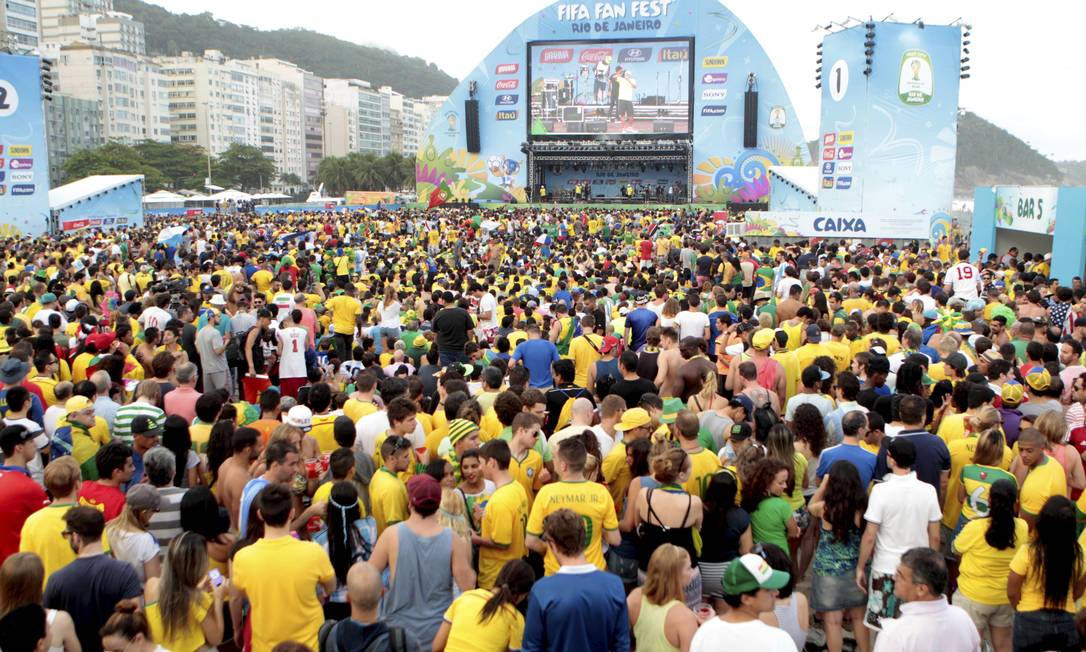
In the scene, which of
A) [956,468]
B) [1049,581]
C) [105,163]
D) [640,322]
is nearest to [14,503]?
[1049,581]

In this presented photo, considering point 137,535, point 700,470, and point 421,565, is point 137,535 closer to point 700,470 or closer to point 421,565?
point 421,565

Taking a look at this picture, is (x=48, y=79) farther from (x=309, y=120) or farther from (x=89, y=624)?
(x=309, y=120)

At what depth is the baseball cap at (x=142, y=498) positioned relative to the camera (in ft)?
12.7

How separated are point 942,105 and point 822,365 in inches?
833

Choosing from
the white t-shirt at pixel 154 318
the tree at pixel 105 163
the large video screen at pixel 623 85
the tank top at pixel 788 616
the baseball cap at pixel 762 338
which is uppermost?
the large video screen at pixel 623 85

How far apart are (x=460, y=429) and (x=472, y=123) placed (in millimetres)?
42491

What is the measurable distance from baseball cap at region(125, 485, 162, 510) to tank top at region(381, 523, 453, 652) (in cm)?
116

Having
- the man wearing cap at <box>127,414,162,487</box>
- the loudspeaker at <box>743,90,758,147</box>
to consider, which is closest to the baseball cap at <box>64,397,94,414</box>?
the man wearing cap at <box>127,414,162,487</box>

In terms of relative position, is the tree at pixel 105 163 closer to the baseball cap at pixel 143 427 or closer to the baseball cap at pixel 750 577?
the baseball cap at pixel 143 427

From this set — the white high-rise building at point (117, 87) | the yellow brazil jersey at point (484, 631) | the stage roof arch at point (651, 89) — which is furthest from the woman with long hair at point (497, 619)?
the white high-rise building at point (117, 87)

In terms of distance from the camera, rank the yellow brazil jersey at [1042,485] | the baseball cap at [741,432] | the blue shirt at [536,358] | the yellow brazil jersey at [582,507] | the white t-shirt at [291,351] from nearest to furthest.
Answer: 1. the yellow brazil jersey at [582,507]
2. the yellow brazil jersey at [1042,485]
3. the baseball cap at [741,432]
4. the blue shirt at [536,358]
5. the white t-shirt at [291,351]

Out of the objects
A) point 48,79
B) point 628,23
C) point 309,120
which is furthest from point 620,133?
point 309,120

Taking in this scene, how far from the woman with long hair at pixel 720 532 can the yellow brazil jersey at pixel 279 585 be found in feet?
6.01

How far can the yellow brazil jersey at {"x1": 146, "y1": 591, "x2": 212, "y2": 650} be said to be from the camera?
3.38m
